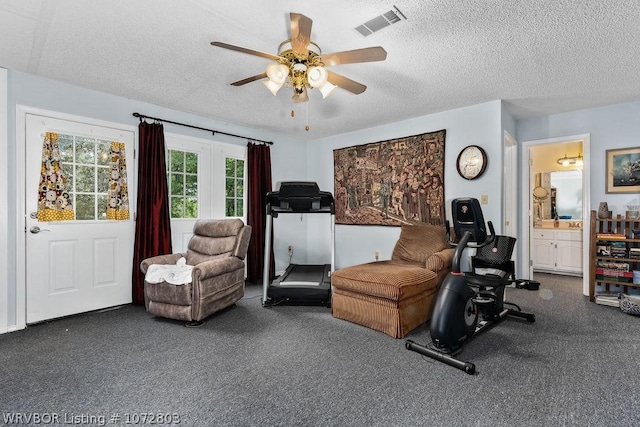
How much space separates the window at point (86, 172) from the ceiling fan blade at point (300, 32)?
109 inches

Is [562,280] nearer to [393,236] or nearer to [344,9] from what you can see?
[393,236]

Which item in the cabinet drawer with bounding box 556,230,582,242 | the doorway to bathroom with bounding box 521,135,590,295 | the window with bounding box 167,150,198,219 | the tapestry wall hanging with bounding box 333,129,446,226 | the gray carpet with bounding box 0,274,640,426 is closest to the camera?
the gray carpet with bounding box 0,274,640,426

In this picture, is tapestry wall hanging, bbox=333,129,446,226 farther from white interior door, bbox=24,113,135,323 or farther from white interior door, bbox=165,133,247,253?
white interior door, bbox=24,113,135,323

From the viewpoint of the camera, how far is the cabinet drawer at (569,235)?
209 inches

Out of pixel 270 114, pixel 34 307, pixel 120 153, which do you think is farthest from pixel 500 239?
pixel 34 307

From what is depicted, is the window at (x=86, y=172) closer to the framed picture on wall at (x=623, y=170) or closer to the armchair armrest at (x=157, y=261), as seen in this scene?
the armchair armrest at (x=157, y=261)

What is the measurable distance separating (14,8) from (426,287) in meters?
3.79

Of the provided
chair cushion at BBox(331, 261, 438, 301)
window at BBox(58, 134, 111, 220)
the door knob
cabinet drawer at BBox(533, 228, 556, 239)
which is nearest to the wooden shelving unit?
cabinet drawer at BBox(533, 228, 556, 239)

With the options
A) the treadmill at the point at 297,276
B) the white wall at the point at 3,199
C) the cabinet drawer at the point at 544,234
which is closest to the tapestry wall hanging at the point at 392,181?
the treadmill at the point at 297,276

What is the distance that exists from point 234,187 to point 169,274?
205 cm

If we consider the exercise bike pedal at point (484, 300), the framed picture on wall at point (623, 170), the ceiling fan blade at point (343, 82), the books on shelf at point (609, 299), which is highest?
the ceiling fan blade at point (343, 82)

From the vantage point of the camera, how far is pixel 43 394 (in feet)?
6.20

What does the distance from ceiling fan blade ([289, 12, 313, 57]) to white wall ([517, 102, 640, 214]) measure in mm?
4040

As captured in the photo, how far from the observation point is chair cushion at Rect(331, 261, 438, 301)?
2.74 m
